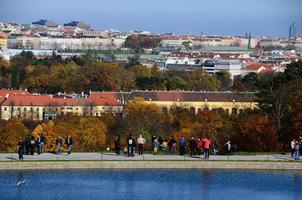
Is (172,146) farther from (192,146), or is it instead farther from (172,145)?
(192,146)

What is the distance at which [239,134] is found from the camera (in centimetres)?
2536

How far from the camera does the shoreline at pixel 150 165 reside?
20.5 meters

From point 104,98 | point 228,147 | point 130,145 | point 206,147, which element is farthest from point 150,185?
point 104,98

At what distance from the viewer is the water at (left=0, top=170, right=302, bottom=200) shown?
18000 mm

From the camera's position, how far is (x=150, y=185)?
19.0 meters

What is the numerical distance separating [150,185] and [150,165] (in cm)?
190

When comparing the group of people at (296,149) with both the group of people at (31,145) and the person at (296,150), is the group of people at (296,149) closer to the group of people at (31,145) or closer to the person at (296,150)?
the person at (296,150)

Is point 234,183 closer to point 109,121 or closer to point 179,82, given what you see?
point 109,121

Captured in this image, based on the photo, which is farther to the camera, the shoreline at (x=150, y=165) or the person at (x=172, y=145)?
the person at (x=172, y=145)

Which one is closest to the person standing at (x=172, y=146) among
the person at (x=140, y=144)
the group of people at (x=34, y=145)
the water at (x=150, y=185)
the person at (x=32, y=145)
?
the person at (x=140, y=144)

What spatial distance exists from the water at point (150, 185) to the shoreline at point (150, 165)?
0.28 m

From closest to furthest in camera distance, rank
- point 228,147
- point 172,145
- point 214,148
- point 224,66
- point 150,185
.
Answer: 1. point 150,185
2. point 172,145
3. point 228,147
4. point 214,148
5. point 224,66

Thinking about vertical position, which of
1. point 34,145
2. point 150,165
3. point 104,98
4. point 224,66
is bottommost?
point 150,165

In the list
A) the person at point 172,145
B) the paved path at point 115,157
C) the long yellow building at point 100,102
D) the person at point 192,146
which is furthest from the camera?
the long yellow building at point 100,102
